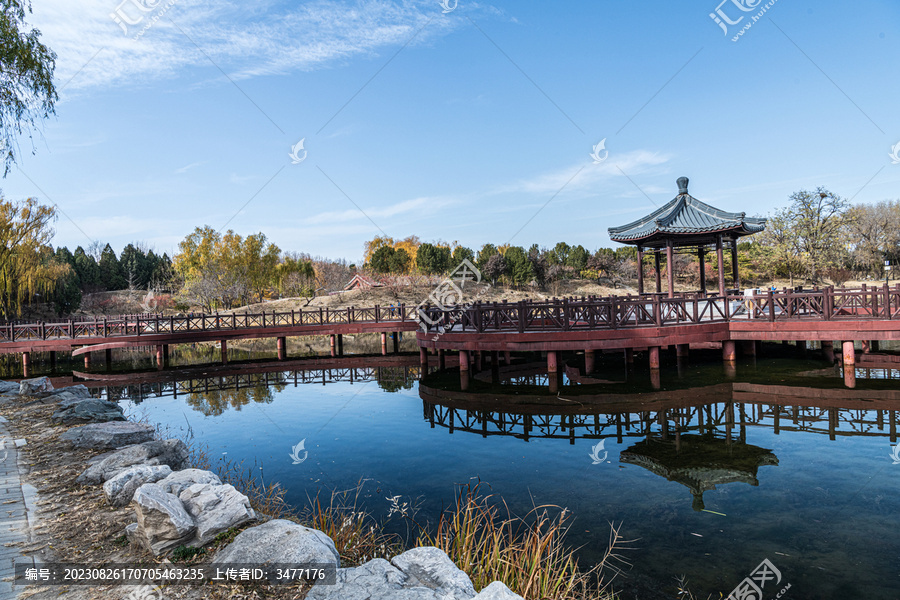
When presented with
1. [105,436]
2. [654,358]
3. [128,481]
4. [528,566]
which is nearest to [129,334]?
[105,436]

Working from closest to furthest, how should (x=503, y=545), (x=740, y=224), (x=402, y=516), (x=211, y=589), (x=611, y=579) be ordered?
(x=211, y=589) → (x=611, y=579) → (x=503, y=545) → (x=402, y=516) → (x=740, y=224)

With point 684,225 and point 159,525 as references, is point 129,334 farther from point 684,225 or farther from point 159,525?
point 684,225

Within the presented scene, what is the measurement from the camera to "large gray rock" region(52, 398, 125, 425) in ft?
29.4

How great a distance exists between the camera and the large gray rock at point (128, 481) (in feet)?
16.9

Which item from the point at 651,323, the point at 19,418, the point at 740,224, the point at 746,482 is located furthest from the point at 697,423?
the point at 19,418

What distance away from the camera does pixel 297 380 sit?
18.1m

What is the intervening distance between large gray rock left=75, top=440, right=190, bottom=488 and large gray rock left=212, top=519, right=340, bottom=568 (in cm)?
146

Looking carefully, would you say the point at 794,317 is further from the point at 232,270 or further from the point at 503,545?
the point at 232,270

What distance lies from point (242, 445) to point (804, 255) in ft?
137

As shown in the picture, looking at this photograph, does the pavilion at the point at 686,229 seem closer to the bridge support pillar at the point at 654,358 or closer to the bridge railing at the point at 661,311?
the bridge railing at the point at 661,311

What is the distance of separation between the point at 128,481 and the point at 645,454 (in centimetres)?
746

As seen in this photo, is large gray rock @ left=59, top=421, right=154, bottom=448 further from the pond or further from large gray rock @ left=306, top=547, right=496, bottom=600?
large gray rock @ left=306, top=547, right=496, bottom=600

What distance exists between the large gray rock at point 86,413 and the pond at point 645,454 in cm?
179

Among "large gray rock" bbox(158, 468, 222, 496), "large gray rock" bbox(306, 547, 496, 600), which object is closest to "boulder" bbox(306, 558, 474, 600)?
"large gray rock" bbox(306, 547, 496, 600)
